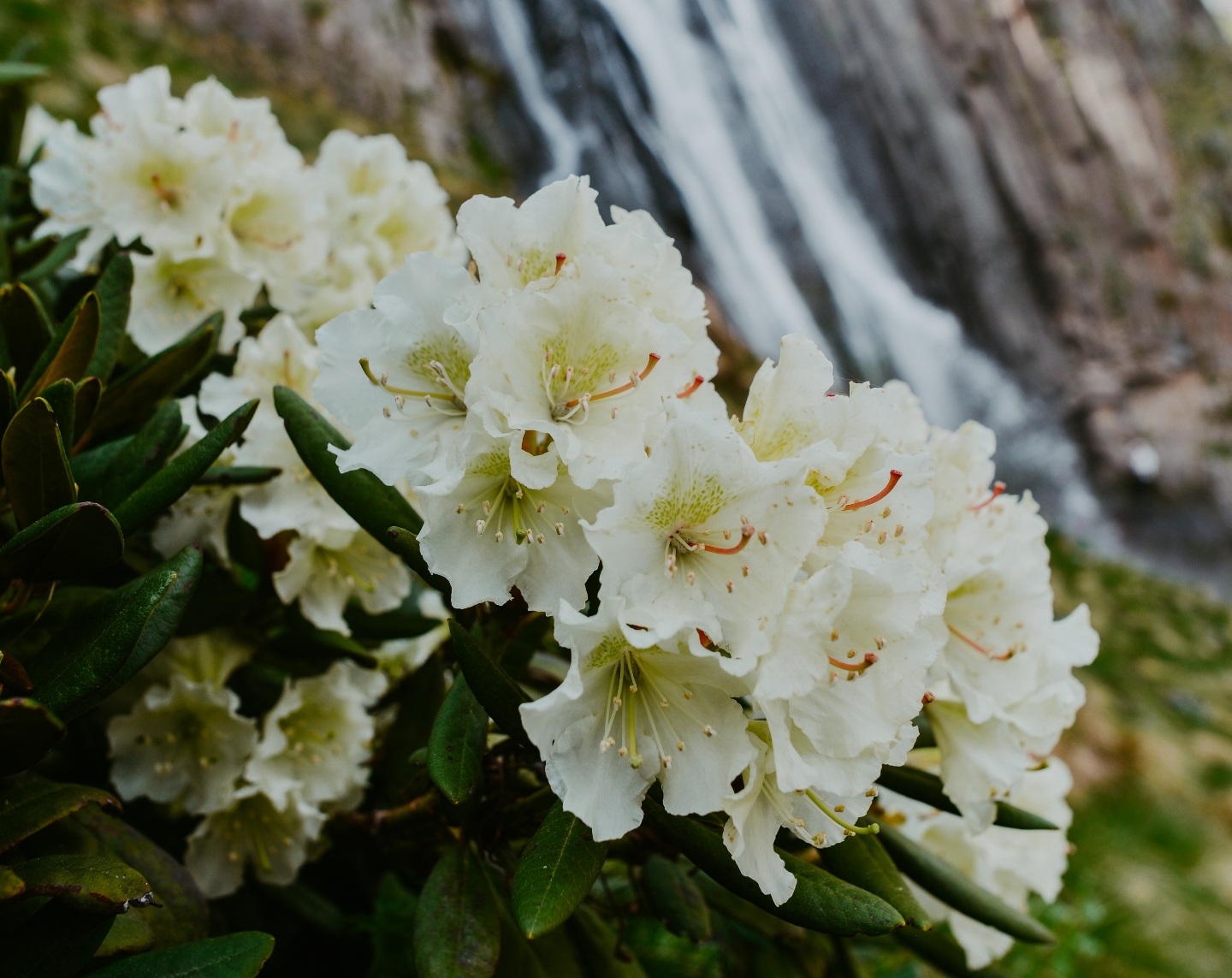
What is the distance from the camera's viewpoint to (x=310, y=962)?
1.13 meters

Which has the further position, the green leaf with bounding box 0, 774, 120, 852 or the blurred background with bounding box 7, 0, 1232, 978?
the blurred background with bounding box 7, 0, 1232, 978

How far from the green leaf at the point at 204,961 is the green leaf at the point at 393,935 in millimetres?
360

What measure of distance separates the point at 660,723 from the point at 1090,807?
11.6 ft

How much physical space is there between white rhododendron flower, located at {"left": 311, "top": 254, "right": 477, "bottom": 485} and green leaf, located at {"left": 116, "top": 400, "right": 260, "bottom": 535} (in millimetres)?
68

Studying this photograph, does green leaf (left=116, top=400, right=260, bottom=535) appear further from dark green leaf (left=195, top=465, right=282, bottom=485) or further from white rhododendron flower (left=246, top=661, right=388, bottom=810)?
white rhododendron flower (left=246, top=661, right=388, bottom=810)

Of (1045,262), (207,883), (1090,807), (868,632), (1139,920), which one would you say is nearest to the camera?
(868,632)

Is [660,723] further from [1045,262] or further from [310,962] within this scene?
[1045,262]

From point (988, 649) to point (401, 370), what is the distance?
57 cm

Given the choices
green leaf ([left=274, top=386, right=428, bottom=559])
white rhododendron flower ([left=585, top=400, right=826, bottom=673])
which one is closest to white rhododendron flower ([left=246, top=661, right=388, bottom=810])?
green leaf ([left=274, top=386, right=428, bottom=559])

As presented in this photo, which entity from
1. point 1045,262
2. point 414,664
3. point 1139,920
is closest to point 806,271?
point 1045,262

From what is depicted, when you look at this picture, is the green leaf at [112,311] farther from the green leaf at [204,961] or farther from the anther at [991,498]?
the anther at [991,498]

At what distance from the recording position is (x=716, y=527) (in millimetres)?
681

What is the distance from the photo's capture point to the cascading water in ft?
22.8

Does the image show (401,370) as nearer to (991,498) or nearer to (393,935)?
(991,498)
